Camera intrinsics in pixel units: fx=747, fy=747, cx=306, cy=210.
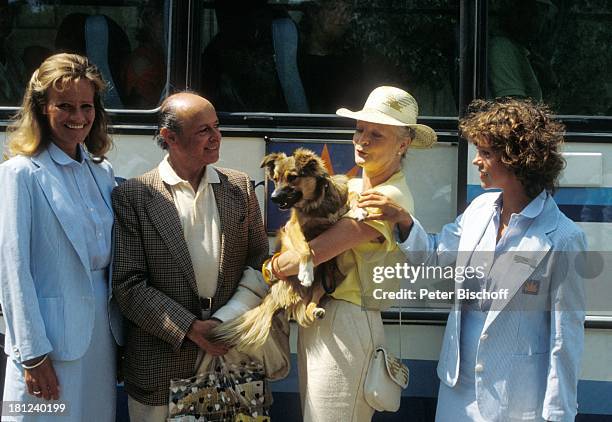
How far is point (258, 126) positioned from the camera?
361 centimetres

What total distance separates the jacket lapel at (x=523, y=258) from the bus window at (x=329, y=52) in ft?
3.50

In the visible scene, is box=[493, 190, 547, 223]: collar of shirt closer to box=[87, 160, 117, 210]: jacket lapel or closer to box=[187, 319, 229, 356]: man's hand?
box=[187, 319, 229, 356]: man's hand

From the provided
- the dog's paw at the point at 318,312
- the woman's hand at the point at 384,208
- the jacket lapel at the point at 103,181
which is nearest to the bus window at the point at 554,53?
the woman's hand at the point at 384,208

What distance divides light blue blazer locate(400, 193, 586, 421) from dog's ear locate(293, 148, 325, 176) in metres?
0.77

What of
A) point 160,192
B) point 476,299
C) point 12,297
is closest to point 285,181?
point 160,192

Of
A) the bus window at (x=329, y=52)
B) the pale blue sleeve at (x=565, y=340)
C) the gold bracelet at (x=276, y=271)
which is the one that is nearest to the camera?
the pale blue sleeve at (x=565, y=340)

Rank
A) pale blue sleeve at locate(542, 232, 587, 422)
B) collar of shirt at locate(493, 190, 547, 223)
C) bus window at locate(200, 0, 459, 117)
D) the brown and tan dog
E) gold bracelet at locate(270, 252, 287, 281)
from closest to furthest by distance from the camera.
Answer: pale blue sleeve at locate(542, 232, 587, 422) → collar of shirt at locate(493, 190, 547, 223) → the brown and tan dog → gold bracelet at locate(270, 252, 287, 281) → bus window at locate(200, 0, 459, 117)

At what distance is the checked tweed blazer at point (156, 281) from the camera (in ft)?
9.35

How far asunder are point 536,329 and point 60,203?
179 centimetres

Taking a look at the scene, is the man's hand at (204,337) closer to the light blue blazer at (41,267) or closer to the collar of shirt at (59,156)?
the light blue blazer at (41,267)

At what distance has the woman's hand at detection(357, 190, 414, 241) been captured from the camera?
275cm

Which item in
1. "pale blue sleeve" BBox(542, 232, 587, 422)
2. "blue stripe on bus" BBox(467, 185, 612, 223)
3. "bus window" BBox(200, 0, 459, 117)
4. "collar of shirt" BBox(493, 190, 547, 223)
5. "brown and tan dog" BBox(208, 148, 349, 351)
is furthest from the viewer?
"bus window" BBox(200, 0, 459, 117)

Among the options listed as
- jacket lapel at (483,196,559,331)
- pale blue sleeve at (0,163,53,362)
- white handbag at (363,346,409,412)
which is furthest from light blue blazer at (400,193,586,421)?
pale blue sleeve at (0,163,53,362)

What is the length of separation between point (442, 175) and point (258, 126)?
0.92 metres
